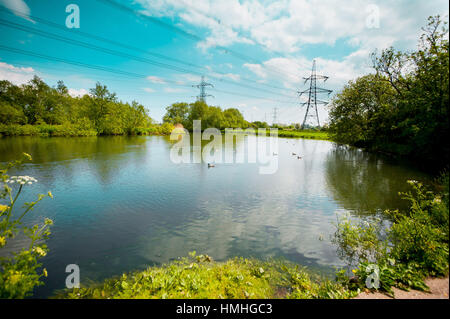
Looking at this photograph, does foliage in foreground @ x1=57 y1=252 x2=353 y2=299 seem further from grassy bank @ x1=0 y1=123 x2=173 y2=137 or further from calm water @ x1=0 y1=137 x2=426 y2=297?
grassy bank @ x1=0 y1=123 x2=173 y2=137

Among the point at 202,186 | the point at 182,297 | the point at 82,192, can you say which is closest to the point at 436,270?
the point at 182,297

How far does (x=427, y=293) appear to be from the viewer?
3.77m

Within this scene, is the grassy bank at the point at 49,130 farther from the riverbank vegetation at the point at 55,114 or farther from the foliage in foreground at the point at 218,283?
the foliage in foreground at the point at 218,283

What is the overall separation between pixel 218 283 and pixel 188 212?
5235 millimetres

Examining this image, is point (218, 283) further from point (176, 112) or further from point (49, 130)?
point (176, 112)

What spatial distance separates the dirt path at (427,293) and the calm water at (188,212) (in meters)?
2.14

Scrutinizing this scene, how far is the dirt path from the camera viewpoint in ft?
12.0

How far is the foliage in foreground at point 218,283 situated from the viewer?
4.30 meters

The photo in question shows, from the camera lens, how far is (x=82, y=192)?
1194 cm

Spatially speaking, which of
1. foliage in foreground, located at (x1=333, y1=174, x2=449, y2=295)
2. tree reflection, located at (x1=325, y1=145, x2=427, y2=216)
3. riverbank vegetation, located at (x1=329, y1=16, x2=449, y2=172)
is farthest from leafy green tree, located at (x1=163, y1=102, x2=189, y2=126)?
foliage in foreground, located at (x1=333, y1=174, x2=449, y2=295)

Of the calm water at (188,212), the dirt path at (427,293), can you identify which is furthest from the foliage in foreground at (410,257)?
the calm water at (188,212)

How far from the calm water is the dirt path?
2.14 meters

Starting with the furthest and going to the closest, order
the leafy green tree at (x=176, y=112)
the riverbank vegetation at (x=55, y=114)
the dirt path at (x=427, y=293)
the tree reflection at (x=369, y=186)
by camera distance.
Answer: the leafy green tree at (x=176, y=112) → the riverbank vegetation at (x=55, y=114) → the tree reflection at (x=369, y=186) → the dirt path at (x=427, y=293)

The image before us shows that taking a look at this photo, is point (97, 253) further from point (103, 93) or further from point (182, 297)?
point (103, 93)
